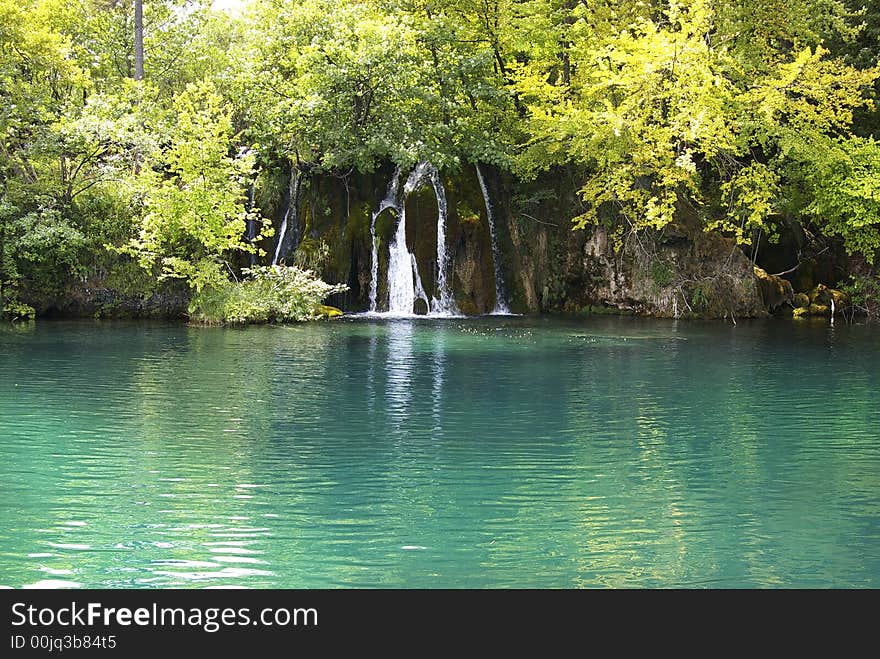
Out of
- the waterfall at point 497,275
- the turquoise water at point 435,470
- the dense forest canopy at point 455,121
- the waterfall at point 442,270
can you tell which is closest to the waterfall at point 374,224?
the dense forest canopy at point 455,121

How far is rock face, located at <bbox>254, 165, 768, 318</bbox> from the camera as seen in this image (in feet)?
97.1

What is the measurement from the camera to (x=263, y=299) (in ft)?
83.9

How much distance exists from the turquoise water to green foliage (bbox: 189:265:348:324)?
630cm

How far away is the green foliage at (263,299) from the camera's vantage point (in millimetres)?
25219

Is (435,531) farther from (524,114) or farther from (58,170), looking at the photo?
(524,114)

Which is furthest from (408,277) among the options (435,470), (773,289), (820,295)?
(435,470)

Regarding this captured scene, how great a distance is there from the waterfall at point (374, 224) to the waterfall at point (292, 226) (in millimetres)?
2436

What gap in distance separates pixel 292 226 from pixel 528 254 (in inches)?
297

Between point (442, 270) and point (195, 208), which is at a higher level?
point (195, 208)

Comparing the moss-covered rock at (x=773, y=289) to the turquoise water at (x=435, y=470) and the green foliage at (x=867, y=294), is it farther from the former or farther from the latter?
the turquoise water at (x=435, y=470)

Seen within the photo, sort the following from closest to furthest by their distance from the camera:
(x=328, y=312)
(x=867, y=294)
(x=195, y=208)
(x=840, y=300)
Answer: (x=195, y=208)
(x=328, y=312)
(x=867, y=294)
(x=840, y=300)

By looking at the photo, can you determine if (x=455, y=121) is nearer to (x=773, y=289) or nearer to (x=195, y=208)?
(x=195, y=208)

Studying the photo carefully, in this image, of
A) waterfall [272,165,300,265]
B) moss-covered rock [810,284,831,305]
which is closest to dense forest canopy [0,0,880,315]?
waterfall [272,165,300,265]

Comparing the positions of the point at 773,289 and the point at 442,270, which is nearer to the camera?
the point at 442,270
